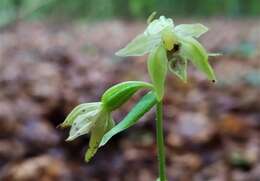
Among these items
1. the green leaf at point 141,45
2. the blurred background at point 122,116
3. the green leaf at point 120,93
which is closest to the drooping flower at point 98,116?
the green leaf at point 120,93

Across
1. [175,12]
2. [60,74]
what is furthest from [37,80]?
[175,12]

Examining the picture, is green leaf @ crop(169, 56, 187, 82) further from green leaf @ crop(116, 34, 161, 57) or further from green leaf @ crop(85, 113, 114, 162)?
green leaf @ crop(85, 113, 114, 162)

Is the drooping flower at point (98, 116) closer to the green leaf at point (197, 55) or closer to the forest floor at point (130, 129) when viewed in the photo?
the green leaf at point (197, 55)

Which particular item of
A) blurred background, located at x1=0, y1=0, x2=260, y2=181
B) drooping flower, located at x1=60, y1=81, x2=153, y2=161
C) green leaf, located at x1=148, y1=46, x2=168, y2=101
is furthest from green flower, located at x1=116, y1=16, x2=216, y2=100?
blurred background, located at x1=0, y1=0, x2=260, y2=181

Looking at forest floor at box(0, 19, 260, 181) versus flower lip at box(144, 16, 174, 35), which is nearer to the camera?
flower lip at box(144, 16, 174, 35)

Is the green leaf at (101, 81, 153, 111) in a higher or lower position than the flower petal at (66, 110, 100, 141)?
higher

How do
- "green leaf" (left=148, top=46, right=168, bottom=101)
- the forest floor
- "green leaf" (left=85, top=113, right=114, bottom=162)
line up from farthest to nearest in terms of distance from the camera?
1. the forest floor
2. "green leaf" (left=85, top=113, right=114, bottom=162)
3. "green leaf" (left=148, top=46, right=168, bottom=101)

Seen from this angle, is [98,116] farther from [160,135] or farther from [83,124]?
[160,135]

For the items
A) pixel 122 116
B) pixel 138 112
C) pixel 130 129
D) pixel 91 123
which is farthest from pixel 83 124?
pixel 122 116
